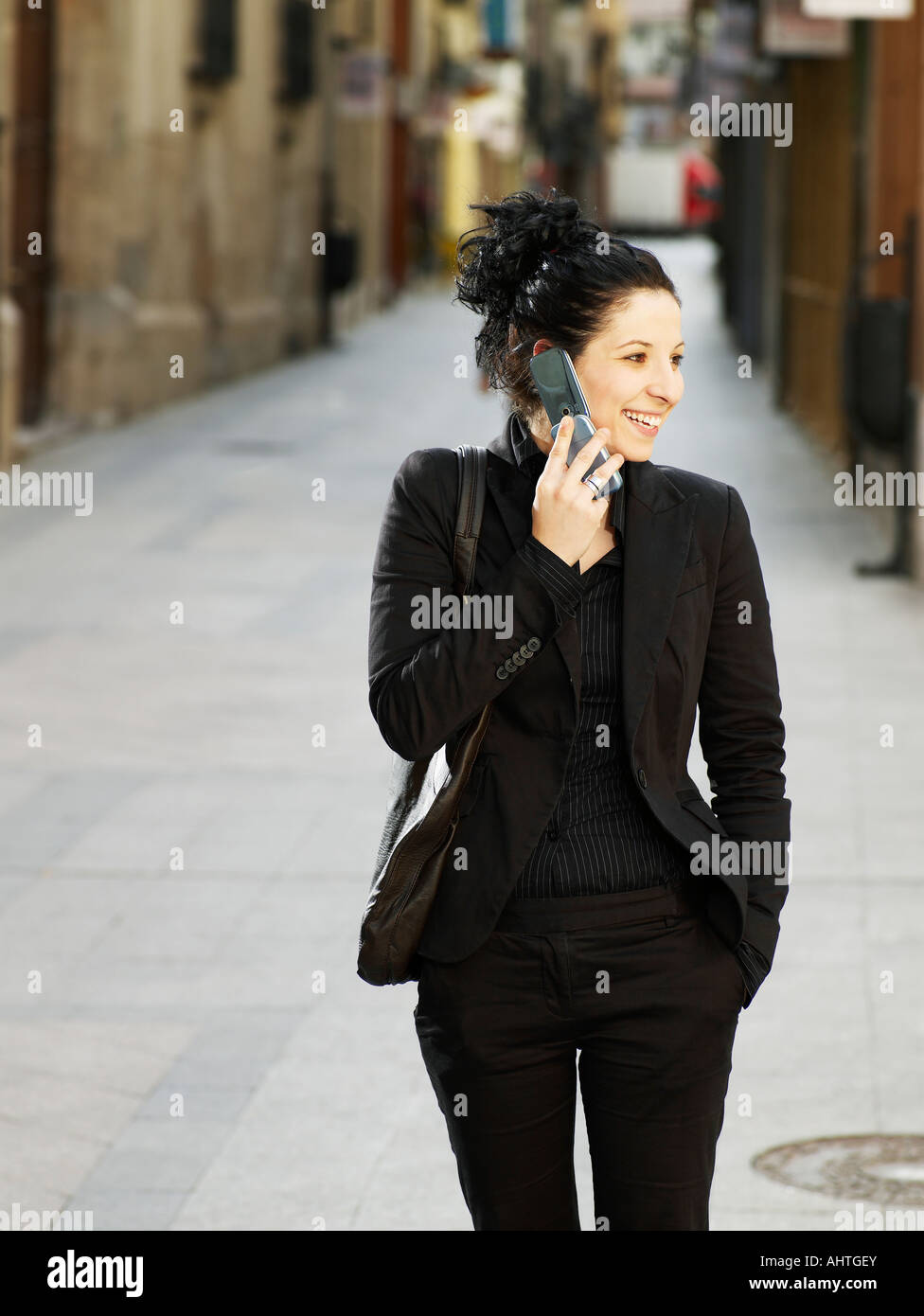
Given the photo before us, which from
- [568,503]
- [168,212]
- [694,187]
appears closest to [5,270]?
[168,212]

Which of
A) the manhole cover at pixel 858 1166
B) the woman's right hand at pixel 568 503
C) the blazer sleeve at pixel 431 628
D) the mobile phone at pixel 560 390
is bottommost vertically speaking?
the manhole cover at pixel 858 1166

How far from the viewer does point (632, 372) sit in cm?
282

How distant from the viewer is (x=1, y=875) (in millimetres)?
6945

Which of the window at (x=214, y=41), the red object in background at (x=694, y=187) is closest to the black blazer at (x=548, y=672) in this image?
the window at (x=214, y=41)

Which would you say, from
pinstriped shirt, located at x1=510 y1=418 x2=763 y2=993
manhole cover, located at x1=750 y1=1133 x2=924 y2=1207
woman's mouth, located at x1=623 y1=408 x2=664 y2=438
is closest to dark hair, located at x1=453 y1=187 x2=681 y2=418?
woman's mouth, located at x1=623 y1=408 x2=664 y2=438

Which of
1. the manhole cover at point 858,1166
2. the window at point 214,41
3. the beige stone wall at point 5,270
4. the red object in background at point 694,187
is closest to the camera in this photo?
the manhole cover at point 858,1166

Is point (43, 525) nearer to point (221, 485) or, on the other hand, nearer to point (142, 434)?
point (221, 485)

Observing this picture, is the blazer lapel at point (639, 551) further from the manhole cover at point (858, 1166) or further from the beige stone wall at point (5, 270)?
the beige stone wall at point (5, 270)

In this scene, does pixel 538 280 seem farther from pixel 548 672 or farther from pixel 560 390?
pixel 548 672

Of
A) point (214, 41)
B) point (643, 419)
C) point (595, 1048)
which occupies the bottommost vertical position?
point (595, 1048)

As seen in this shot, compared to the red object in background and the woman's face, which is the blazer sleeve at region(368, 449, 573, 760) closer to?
the woman's face

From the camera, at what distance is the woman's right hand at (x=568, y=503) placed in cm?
272

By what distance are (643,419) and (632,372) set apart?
0.20 ft
